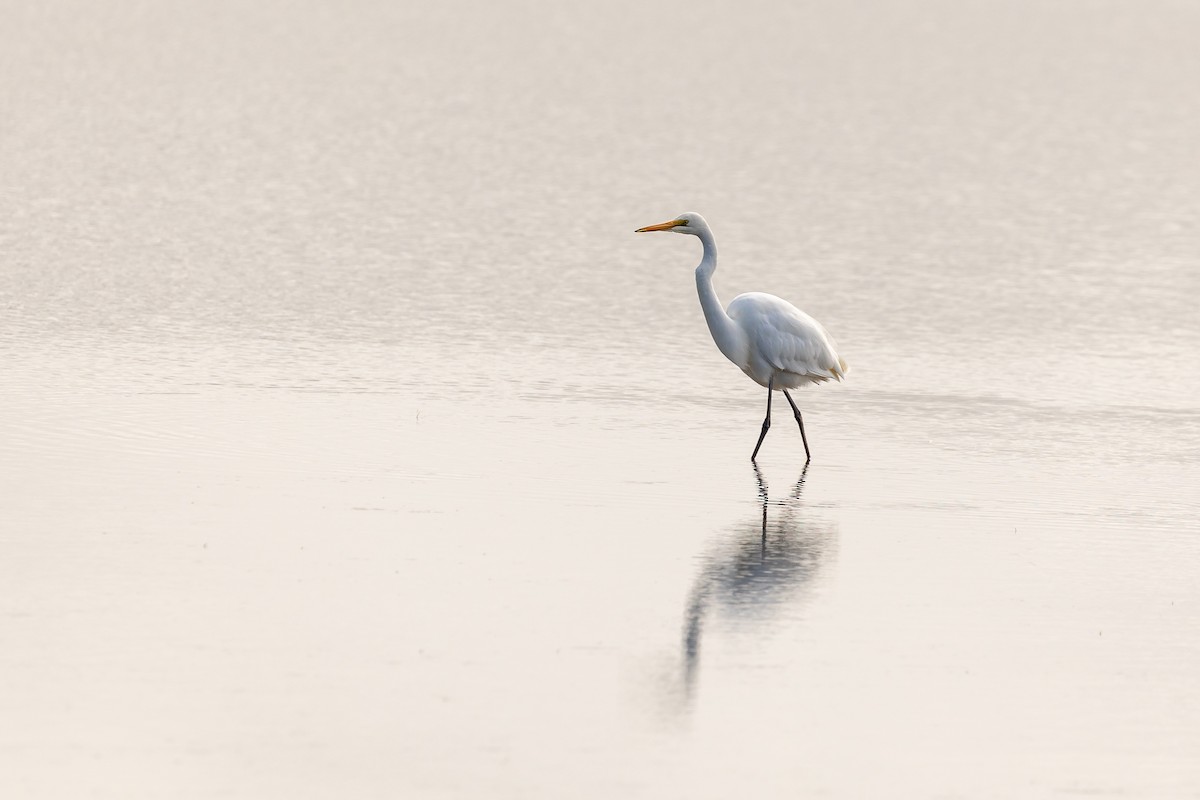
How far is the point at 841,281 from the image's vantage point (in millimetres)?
23047

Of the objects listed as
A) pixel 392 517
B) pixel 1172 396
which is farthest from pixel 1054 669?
pixel 1172 396

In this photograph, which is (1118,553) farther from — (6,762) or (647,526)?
(6,762)

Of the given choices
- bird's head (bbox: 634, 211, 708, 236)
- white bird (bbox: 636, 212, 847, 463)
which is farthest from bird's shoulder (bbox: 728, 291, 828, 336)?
bird's head (bbox: 634, 211, 708, 236)

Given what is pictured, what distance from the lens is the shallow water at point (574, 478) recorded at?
8.54 meters

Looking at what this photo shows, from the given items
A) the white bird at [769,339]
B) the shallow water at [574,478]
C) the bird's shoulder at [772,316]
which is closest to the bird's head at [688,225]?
the white bird at [769,339]

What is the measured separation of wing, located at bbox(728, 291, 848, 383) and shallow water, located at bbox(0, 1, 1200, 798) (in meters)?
0.61

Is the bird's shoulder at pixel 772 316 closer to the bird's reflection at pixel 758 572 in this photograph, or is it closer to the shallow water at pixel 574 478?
the shallow water at pixel 574 478

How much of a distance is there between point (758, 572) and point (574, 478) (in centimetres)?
248

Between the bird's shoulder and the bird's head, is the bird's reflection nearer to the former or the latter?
→ the bird's shoulder

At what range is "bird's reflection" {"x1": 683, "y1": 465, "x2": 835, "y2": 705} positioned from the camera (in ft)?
33.3

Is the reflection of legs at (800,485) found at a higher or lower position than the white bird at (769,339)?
Answer: lower

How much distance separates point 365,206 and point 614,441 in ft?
45.2

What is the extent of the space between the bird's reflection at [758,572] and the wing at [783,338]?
2.13 m

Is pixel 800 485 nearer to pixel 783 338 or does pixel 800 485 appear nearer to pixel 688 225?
pixel 783 338
